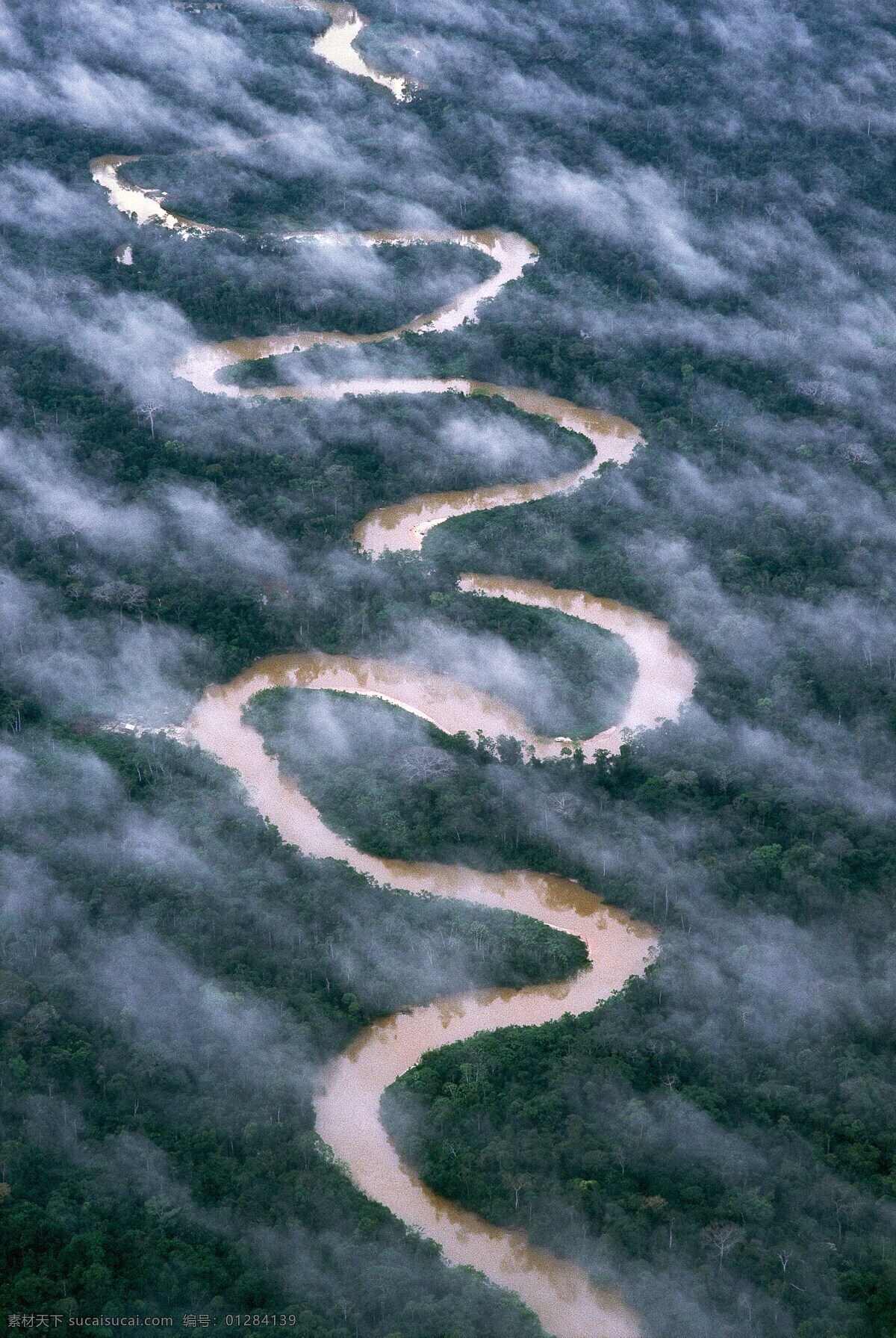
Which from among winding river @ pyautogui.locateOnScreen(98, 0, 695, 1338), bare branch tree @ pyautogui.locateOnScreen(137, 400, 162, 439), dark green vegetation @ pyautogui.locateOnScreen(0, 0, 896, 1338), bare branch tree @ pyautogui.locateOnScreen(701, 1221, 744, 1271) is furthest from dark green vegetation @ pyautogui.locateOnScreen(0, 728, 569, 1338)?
bare branch tree @ pyautogui.locateOnScreen(137, 400, 162, 439)

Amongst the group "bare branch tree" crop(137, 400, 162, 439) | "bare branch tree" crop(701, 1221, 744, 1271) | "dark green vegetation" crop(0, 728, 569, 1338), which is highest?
"bare branch tree" crop(701, 1221, 744, 1271)

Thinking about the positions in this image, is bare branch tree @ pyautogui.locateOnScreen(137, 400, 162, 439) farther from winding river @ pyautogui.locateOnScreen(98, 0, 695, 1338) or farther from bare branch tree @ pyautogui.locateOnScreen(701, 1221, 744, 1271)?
bare branch tree @ pyautogui.locateOnScreen(701, 1221, 744, 1271)

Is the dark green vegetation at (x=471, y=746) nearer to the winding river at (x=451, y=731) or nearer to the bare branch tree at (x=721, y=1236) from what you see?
the bare branch tree at (x=721, y=1236)

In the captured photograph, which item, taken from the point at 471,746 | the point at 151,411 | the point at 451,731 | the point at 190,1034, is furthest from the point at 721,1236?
the point at 151,411

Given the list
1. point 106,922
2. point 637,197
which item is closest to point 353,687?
point 106,922

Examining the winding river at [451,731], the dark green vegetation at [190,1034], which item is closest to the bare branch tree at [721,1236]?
the winding river at [451,731]

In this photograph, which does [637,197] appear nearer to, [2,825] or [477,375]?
[477,375]
